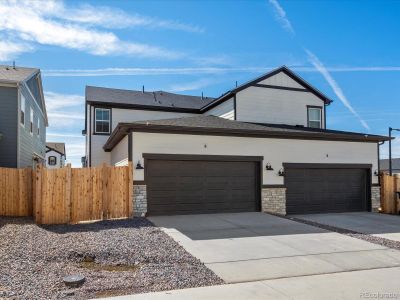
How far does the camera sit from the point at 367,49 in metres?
15.7

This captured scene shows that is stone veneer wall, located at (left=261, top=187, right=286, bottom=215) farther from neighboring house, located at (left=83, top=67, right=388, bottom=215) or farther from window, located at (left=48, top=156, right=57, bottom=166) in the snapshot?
window, located at (left=48, top=156, right=57, bottom=166)

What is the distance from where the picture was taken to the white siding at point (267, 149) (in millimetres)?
13016

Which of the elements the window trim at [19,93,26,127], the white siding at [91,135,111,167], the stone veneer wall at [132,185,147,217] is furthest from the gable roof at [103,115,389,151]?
the window trim at [19,93,26,127]

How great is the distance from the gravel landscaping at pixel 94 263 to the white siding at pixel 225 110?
373 inches

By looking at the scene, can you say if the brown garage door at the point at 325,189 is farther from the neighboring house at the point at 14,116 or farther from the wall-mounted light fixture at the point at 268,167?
the neighboring house at the point at 14,116

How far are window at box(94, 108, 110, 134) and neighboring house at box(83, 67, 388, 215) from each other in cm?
34

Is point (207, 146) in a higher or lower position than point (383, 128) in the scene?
lower

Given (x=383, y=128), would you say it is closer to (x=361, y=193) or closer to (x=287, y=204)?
(x=361, y=193)

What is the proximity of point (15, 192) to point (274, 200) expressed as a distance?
32.4ft

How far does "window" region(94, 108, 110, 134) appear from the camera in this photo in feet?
65.6

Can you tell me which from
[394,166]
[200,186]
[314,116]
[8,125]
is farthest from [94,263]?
[394,166]

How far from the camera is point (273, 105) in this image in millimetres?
18719

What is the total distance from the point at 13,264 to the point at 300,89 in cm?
1638

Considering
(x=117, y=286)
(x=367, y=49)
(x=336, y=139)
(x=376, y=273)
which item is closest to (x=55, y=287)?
(x=117, y=286)
